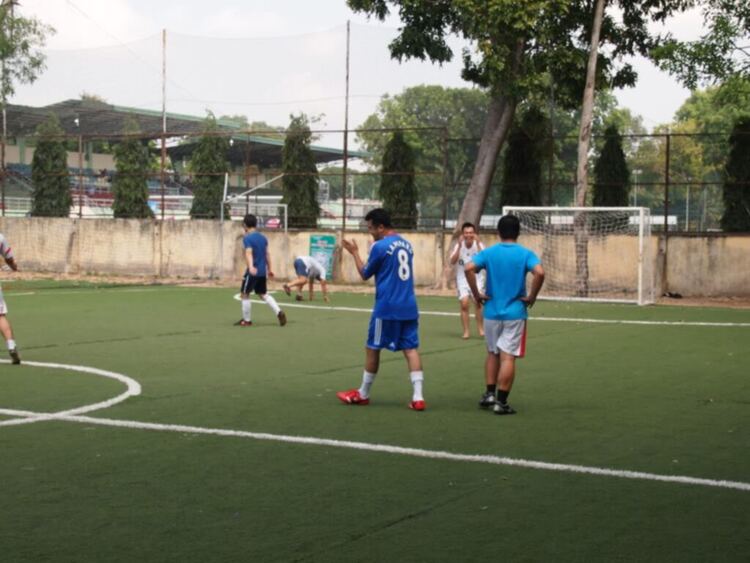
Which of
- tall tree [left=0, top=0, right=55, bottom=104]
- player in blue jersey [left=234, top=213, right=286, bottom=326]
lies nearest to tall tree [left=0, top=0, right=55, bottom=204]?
tall tree [left=0, top=0, right=55, bottom=104]

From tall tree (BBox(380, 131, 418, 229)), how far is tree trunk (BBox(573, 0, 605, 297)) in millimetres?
6810

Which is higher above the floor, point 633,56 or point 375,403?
point 633,56

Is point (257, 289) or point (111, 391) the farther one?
point (257, 289)

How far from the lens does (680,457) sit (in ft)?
28.0

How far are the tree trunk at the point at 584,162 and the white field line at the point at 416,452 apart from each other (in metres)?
19.5

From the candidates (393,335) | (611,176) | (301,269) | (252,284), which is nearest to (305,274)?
(301,269)

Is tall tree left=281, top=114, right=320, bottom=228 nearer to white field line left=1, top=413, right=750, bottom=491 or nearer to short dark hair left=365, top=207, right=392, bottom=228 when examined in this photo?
short dark hair left=365, top=207, right=392, bottom=228

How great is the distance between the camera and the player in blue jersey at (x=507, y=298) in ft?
34.7

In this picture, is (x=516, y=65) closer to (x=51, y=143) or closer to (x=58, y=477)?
(x=51, y=143)

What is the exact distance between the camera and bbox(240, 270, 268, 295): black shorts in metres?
19.6

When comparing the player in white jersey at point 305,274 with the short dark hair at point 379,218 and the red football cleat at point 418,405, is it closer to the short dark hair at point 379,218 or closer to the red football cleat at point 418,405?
the short dark hair at point 379,218

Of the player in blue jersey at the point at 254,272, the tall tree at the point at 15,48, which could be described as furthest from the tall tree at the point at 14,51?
the player in blue jersey at the point at 254,272

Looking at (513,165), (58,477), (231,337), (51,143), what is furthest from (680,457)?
(51,143)

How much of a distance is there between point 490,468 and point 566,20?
22.6 meters
